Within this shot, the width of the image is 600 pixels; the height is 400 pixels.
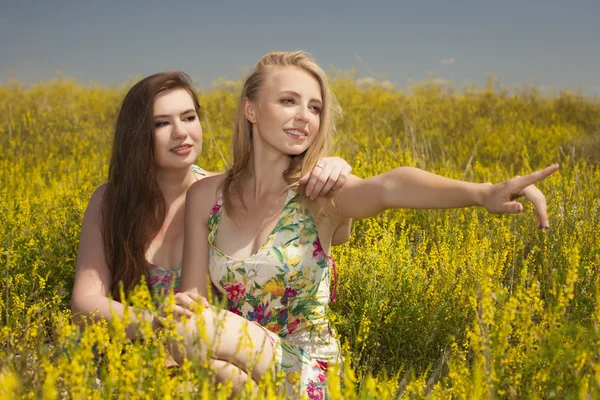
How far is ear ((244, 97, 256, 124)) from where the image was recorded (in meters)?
2.76

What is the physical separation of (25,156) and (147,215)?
448 centimetres

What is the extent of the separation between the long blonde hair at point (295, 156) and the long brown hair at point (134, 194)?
19.7 inches

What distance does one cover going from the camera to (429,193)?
6.89 ft

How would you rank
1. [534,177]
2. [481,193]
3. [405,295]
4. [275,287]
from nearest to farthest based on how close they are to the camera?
[534,177] → [481,193] → [275,287] → [405,295]

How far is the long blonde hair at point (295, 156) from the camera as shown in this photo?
2.68m

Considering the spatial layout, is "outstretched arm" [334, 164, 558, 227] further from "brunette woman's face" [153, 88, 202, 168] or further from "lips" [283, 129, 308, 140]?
"brunette woman's face" [153, 88, 202, 168]

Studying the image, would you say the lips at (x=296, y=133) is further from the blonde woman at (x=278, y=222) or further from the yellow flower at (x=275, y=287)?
the yellow flower at (x=275, y=287)

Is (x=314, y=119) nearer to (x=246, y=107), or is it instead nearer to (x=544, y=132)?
(x=246, y=107)

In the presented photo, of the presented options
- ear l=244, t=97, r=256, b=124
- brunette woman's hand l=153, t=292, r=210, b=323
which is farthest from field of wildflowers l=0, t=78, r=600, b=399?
ear l=244, t=97, r=256, b=124

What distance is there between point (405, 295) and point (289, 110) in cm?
108

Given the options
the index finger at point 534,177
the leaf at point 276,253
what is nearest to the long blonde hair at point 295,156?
the leaf at point 276,253

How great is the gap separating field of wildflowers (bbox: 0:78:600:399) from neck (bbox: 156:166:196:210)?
706mm

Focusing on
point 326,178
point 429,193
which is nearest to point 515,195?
point 429,193

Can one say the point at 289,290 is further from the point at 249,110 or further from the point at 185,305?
the point at 249,110
